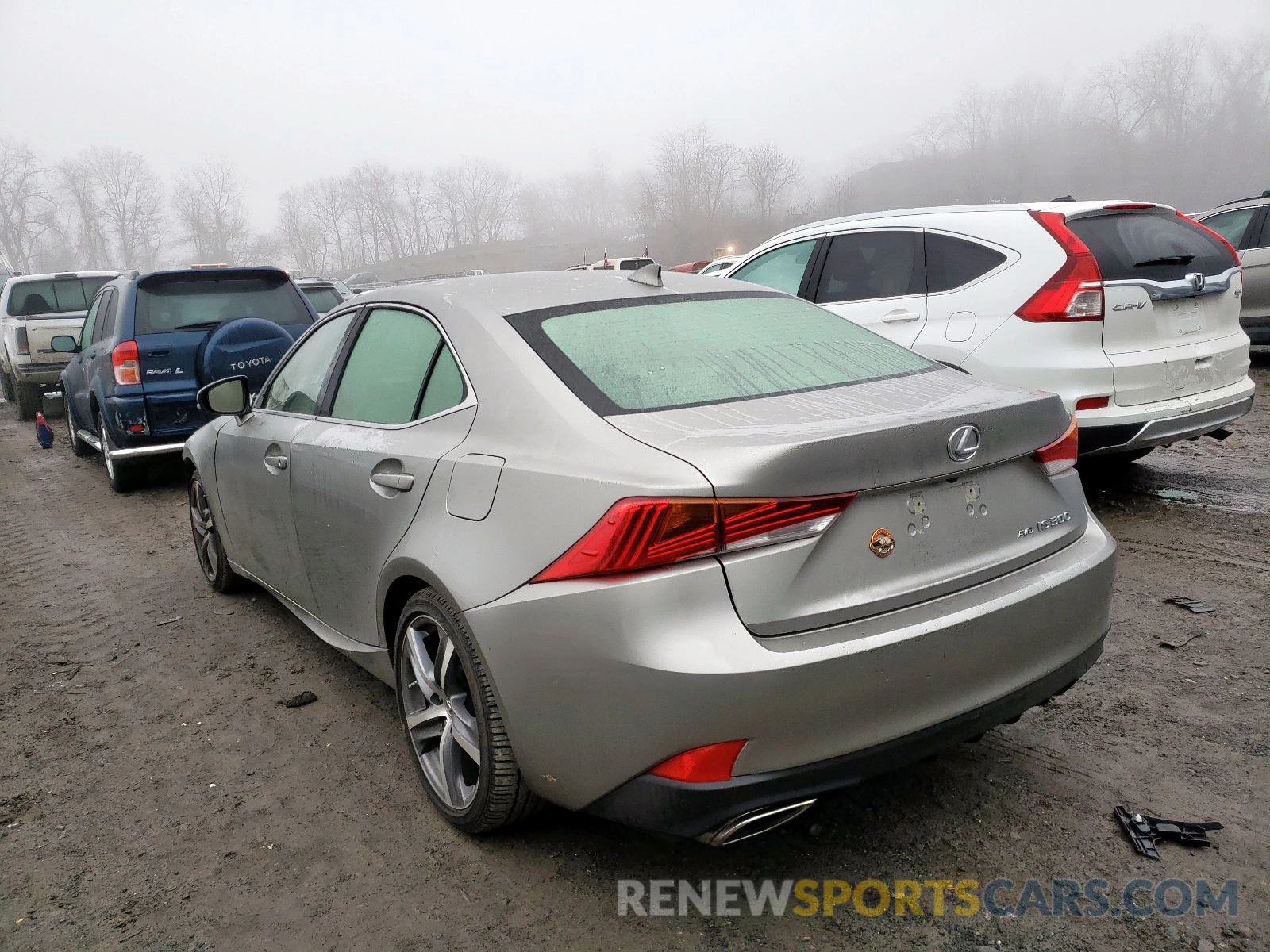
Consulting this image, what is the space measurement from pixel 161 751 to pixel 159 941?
111 cm

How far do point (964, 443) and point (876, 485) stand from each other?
0.96 ft

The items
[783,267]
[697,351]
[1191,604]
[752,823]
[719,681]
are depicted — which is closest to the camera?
[719,681]

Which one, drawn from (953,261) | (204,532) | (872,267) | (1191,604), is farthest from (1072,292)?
(204,532)

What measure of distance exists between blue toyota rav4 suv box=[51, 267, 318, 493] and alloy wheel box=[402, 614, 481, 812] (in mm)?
5084

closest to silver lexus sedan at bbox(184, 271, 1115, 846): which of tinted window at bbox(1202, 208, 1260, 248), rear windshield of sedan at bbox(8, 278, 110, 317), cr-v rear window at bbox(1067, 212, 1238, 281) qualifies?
cr-v rear window at bbox(1067, 212, 1238, 281)

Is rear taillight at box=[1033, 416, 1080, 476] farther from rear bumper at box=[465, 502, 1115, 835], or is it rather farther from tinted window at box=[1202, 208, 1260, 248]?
tinted window at box=[1202, 208, 1260, 248]

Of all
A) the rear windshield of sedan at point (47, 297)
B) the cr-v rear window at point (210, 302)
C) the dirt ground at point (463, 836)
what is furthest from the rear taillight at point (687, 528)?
the rear windshield of sedan at point (47, 297)

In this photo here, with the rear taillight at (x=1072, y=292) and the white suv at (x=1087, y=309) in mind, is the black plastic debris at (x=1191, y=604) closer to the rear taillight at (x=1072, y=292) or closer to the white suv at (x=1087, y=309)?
the white suv at (x=1087, y=309)

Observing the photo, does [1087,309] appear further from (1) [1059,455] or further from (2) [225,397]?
(2) [225,397]

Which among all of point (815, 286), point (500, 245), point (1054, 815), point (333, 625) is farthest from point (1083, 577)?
point (500, 245)

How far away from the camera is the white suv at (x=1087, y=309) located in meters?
4.70

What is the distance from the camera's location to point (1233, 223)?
10.4m

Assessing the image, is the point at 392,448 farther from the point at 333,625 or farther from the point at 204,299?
the point at 204,299

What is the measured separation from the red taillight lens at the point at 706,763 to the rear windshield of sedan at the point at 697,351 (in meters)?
0.85
